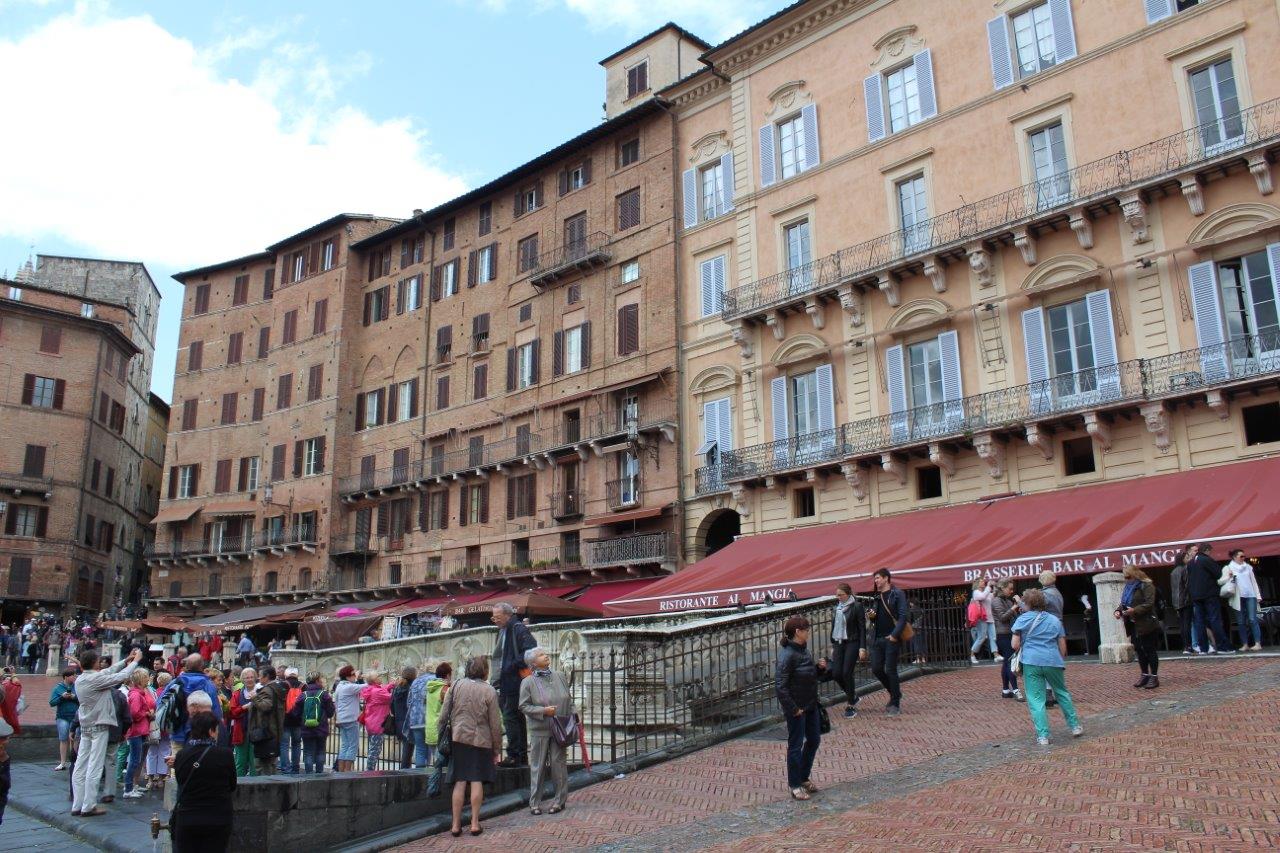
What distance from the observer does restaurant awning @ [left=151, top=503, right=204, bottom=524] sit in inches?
1945

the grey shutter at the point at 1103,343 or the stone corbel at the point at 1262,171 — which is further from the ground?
the stone corbel at the point at 1262,171

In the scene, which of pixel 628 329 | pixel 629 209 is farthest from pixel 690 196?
pixel 628 329


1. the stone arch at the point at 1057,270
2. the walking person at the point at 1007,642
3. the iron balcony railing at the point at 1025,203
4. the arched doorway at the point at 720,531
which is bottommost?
the walking person at the point at 1007,642

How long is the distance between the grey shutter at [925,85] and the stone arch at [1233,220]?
7.66 meters

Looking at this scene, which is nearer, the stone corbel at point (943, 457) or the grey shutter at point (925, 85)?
the stone corbel at point (943, 457)

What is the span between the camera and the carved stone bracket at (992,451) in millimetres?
23812

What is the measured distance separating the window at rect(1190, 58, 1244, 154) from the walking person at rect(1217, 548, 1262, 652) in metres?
9.82

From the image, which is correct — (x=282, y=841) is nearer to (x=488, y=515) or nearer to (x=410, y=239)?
(x=488, y=515)

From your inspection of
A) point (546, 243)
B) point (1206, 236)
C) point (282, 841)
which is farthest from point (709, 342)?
point (282, 841)

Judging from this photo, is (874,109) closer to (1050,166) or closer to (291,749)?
(1050,166)

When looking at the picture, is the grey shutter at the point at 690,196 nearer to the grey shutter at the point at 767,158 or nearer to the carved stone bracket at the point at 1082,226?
the grey shutter at the point at 767,158

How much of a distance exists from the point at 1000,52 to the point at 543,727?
21767mm

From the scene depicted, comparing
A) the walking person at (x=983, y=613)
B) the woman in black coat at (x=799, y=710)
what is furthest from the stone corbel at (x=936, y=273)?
the woman in black coat at (x=799, y=710)

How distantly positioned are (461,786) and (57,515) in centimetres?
4830
